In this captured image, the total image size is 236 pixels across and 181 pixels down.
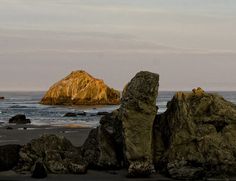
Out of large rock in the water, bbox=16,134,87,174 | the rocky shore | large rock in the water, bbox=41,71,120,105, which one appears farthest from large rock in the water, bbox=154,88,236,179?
large rock in the water, bbox=41,71,120,105

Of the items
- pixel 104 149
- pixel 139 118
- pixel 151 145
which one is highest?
pixel 139 118

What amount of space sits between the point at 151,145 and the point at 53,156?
385 centimetres

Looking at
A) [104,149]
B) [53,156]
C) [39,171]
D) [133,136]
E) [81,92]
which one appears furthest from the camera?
[81,92]

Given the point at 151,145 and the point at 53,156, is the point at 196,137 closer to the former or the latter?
the point at 151,145

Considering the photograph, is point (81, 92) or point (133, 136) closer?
point (133, 136)

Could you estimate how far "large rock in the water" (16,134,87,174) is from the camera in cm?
2000

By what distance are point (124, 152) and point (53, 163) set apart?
9.05 ft

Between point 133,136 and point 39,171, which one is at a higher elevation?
point 133,136

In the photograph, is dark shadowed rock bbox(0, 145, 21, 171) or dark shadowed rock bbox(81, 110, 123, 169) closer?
dark shadowed rock bbox(0, 145, 21, 171)

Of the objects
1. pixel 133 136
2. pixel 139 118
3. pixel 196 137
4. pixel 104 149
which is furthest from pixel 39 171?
pixel 196 137

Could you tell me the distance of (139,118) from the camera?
20141 mm

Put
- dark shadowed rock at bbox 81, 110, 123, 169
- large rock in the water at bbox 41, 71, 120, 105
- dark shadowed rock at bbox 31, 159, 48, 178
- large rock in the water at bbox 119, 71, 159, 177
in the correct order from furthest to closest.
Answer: large rock in the water at bbox 41, 71, 120, 105
dark shadowed rock at bbox 81, 110, 123, 169
large rock in the water at bbox 119, 71, 159, 177
dark shadowed rock at bbox 31, 159, 48, 178

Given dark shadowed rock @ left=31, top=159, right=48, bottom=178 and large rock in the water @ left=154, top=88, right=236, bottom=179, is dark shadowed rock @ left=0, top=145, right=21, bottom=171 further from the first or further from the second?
large rock in the water @ left=154, top=88, right=236, bottom=179

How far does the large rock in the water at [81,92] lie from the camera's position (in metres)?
145
